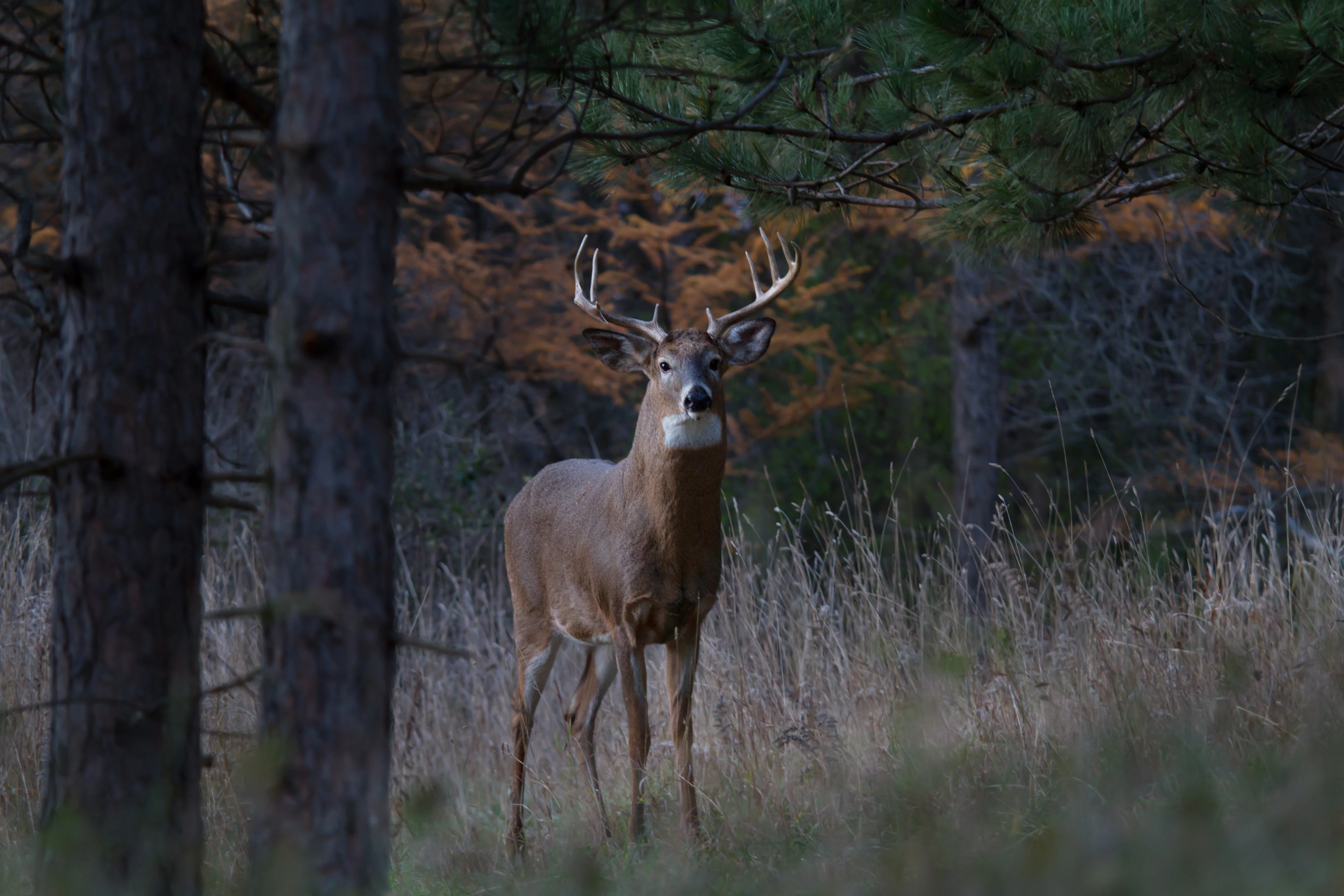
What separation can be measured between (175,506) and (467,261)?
363 inches

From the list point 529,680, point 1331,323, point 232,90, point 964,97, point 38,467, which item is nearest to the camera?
point 38,467

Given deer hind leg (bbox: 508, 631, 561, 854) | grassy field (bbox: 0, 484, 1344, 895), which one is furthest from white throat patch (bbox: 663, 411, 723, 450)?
deer hind leg (bbox: 508, 631, 561, 854)

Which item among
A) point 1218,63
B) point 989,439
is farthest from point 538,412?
point 1218,63

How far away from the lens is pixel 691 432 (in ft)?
17.7

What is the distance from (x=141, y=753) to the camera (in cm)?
304

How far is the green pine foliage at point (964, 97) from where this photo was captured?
399cm

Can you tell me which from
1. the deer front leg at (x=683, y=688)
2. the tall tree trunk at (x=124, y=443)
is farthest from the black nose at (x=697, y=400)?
the tall tree trunk at (x=124, y=443)

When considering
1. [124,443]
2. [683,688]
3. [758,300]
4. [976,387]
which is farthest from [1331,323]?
[124,443]

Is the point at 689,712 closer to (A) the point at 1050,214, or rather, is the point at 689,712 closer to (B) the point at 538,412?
(A) the point at 1050,214

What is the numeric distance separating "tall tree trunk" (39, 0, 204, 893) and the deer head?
8.20 feet

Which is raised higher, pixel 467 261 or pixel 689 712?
pixel 467 261

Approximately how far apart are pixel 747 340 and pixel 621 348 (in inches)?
24.0

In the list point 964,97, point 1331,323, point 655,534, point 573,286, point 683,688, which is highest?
point 573,286

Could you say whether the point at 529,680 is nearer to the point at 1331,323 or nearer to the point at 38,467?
the point at 38,467
